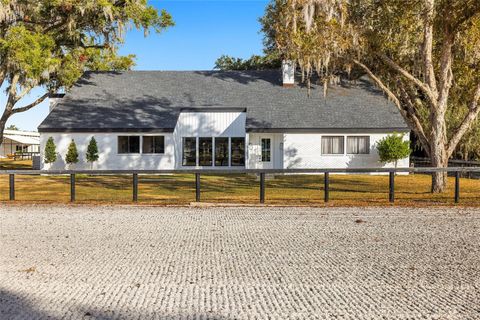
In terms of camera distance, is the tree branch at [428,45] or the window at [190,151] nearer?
the tree branch at [428,45]

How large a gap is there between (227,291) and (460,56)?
56.6 ft

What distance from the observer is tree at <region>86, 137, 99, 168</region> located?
92.2 feet

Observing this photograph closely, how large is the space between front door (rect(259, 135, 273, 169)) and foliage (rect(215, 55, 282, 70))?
35.0ft

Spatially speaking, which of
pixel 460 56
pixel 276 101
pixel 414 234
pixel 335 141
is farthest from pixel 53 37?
pixel 414 234

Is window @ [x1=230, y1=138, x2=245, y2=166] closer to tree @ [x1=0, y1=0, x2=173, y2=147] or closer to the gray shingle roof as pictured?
the gray shingle roof

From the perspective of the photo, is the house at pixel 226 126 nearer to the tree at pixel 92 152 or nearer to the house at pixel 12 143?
the tree at pixel 92 152

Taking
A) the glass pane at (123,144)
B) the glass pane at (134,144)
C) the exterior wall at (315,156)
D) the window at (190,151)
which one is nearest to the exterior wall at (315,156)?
the exterior wall at (315,156)

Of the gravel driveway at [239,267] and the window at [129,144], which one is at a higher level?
the window at [129,144]

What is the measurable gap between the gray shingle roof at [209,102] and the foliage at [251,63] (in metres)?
5.42

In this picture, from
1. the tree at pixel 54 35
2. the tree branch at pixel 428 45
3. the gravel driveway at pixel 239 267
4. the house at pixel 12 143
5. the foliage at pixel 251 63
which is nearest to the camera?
the gravel driveway at pixel 239 267

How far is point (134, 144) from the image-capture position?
29.1 meters

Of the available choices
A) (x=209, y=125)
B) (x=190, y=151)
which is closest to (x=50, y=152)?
(x=190, y=151)

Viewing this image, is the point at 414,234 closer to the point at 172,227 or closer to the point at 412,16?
the point at 172,227

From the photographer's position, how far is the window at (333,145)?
1123 inches
